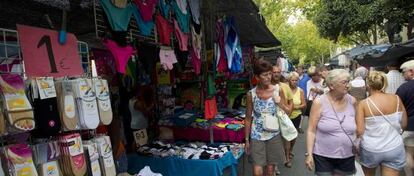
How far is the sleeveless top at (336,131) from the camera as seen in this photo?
12.6 feet

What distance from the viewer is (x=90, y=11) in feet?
12.8

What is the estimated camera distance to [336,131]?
3865 millimetres

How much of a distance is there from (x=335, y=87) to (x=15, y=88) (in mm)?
2985

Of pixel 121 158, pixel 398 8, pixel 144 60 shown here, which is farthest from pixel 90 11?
pixel 398 8

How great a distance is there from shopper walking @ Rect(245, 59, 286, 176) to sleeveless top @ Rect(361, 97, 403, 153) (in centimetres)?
→ 111

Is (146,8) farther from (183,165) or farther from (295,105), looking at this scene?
(295,105)

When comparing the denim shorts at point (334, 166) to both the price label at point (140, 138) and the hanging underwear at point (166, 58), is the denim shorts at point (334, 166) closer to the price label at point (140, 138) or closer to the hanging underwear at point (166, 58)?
the hanging underwear at point (166, 58)

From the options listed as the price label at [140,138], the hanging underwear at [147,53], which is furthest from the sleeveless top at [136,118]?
the hanging underwear at [147,53]

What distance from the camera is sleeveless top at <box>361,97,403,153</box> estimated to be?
3.98 m

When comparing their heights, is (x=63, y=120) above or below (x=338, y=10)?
below

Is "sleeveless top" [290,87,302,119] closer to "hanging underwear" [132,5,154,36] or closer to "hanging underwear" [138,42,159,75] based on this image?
"hanging underwear" [138,42,159,75]

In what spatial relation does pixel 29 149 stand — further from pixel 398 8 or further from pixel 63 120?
pixel 398 8

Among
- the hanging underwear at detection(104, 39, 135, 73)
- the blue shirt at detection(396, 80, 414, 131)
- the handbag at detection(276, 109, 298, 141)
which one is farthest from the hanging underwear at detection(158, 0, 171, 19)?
the blue shirt at detection(396, 80, 414, 131)

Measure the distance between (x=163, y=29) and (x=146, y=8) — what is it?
1.71 feet
